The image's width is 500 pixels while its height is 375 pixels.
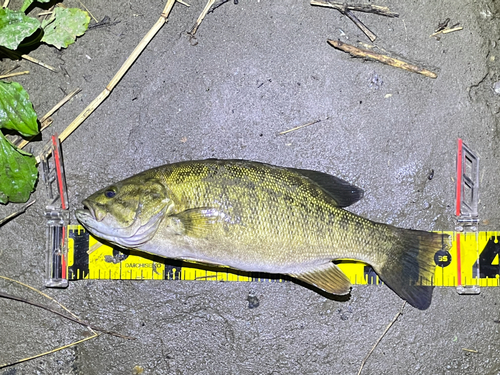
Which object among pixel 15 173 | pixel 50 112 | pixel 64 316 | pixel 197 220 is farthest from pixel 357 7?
pixel 64 316

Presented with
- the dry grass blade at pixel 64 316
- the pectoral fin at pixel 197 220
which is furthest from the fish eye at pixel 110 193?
the dry grass blade at pixel 64 316

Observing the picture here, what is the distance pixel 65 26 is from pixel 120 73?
0.58 m

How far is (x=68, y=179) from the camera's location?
128 inches

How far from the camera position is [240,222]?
8.75ft

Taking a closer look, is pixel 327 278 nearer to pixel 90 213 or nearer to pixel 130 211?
pixel 130 211

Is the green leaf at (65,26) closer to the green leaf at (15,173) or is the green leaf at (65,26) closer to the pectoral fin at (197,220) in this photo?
the green leaf at (15,173)

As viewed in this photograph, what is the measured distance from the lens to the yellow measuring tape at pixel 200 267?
3.16 m

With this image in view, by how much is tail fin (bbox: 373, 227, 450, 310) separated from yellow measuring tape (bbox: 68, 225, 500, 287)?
0.78ft

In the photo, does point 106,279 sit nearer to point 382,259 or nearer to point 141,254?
point 141,254

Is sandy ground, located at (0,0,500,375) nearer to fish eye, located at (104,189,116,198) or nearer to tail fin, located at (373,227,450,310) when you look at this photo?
tail fin, located at (373,227,450,310)

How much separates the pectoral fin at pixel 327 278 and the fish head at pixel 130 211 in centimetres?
107

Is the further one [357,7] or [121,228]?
[357,7]

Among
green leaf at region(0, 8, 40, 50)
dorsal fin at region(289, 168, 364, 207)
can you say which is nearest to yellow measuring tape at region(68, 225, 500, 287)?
dorsal fin at region(289, 168, 364, 207)

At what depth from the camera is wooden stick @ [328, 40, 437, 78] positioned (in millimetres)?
3248
